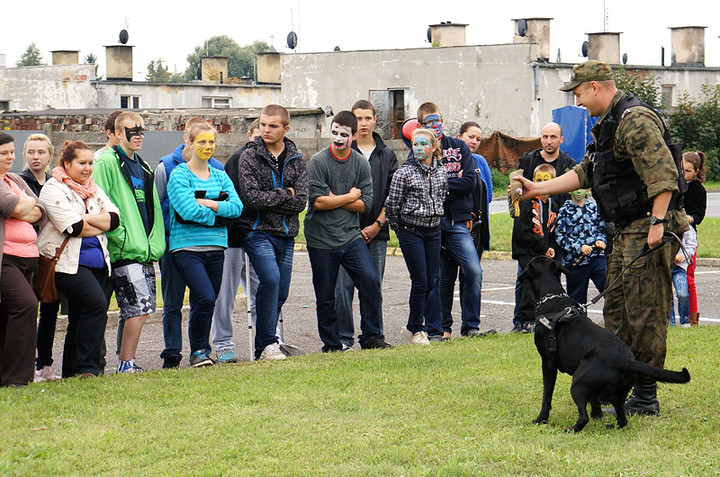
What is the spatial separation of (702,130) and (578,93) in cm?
3703

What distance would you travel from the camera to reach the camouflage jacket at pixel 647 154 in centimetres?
610

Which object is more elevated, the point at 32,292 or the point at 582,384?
the point at 32,292

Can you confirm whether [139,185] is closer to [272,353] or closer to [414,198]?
[272,353]

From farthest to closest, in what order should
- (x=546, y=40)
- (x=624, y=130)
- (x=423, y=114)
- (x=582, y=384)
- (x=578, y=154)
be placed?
(x=546, y=40), (x=578, y=154), (x=423, y=114), (x=624, y=130), (x=582, y=384)

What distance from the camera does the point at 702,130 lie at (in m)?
41.0

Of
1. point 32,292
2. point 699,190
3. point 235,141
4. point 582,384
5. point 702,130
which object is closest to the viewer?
point 582,384

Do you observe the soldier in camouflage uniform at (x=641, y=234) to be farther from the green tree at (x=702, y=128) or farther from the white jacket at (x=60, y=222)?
the green tree at (x=702, y=128)

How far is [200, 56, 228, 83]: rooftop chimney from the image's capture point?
62500mm

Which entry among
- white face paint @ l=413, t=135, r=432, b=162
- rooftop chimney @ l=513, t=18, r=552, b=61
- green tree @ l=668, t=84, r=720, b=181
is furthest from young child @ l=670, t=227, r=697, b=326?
rooftop chimney @ l=513, t=18, r=552, b=61

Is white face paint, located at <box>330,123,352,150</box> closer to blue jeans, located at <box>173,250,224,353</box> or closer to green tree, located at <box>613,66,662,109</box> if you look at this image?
blue jeans, located at <box>173,250,224,353</box>

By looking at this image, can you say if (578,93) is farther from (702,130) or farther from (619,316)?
(702,130)

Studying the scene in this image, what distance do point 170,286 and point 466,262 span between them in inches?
117

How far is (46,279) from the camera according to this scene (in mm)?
7477

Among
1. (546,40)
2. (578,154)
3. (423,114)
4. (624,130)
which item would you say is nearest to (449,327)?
(423,114)
